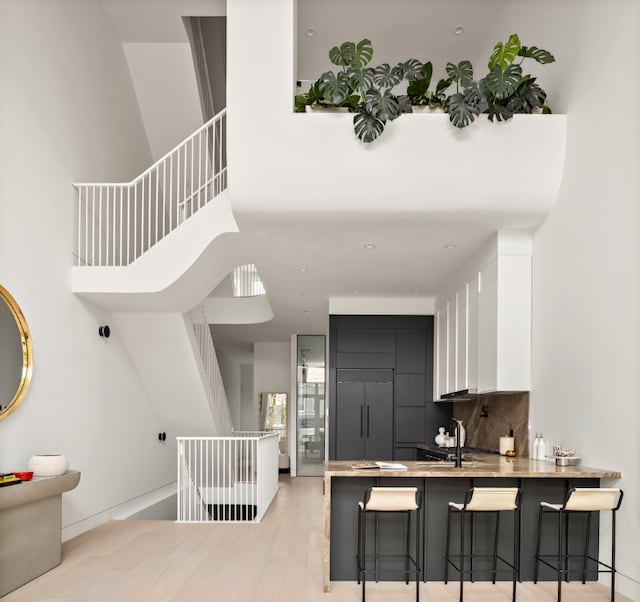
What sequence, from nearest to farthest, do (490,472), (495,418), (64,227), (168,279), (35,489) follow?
1. (490,472)
2. (35,489)
3. (64,227)
4. (168,279)
5. (495,418)

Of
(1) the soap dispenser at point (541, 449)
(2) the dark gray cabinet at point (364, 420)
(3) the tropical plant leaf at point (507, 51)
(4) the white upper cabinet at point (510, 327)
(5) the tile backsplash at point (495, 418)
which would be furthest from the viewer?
(2) the dark gray cabinet at point (364, 420)

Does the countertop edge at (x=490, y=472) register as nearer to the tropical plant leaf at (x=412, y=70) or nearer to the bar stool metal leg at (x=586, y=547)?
the bar stool metal leg at (x=586, y=547)

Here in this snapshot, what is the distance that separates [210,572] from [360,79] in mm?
4154

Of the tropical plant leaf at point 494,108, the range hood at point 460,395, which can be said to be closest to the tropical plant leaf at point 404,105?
the tropical plant leaf at point 494,108

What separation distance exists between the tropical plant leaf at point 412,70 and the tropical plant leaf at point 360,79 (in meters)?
0.28

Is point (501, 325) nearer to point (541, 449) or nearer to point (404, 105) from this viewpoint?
point (541, 449)

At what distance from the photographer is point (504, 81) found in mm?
5012

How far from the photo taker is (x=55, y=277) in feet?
21.1

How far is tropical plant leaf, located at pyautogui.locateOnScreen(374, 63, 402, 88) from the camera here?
5215 millimetres

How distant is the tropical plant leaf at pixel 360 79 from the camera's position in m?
5.16

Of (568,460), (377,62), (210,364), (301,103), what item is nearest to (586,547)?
(568,460)

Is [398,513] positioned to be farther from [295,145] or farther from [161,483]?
[161,483]

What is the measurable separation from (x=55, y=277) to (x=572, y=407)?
193 inches

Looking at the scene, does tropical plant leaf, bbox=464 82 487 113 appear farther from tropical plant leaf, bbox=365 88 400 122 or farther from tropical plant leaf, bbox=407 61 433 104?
tropical plant leaf, bbox=365 88 400 122
